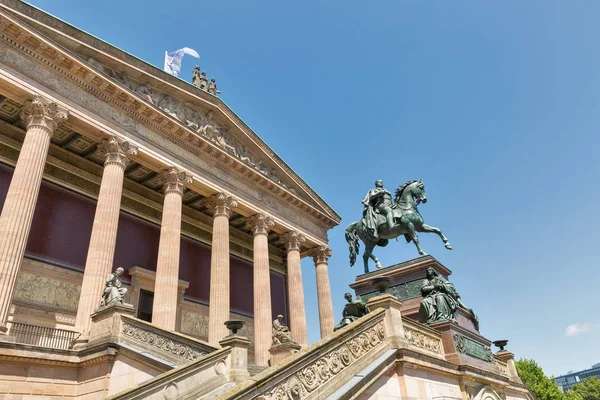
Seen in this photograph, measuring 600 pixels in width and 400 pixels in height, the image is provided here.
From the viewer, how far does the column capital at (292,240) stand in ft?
93.1

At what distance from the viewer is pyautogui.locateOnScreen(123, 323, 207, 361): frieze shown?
1300 centimetres

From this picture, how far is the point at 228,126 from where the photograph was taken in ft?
86.0

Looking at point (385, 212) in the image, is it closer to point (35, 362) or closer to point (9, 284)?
point (35, 362)

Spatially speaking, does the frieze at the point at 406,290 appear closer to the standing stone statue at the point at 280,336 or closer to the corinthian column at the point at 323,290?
the standing stone statue at the point at 280,336

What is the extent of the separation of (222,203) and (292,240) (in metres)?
6.34

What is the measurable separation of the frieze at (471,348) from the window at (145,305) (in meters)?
17.7

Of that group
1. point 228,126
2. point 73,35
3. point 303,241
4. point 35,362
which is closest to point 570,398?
point 303,241

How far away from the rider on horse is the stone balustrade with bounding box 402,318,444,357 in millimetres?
4105

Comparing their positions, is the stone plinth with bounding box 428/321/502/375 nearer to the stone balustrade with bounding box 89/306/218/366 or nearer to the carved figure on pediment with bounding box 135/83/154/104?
the stone balustrade with bounding box 89/306/218/366

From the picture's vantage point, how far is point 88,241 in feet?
68.8

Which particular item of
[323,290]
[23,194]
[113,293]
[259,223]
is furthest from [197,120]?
[323,290]

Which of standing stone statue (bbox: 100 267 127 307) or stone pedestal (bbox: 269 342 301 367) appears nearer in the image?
standing stone statue (bbox: 100 267 127 307)

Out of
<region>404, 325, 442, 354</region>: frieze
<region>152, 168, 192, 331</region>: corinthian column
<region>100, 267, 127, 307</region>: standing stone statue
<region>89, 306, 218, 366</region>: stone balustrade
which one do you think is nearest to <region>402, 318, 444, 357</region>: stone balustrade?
<region>404, 325, 442, 354</region>: frieze

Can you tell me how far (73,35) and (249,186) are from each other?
11938 millimetres
